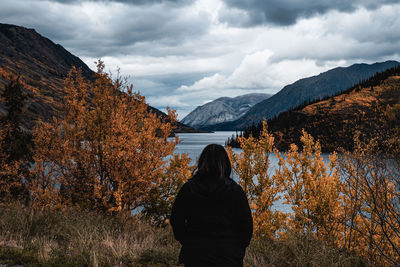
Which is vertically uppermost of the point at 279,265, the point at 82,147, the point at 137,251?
the point at 82,147

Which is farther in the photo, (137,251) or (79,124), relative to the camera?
(79,124)

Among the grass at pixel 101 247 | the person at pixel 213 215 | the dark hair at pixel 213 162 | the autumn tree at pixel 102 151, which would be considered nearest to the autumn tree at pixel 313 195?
the grass at pixel 101 247

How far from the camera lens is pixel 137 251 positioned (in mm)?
6266

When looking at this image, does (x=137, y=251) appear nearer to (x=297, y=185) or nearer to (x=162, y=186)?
(x=162, y=186)

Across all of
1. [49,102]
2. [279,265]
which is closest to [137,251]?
[279,265]

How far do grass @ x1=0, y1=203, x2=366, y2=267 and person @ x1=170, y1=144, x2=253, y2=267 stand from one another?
10.6 feet

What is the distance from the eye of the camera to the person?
276 cm

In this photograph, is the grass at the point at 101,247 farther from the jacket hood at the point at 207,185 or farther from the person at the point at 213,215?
the jacket hood at the point at 207,185

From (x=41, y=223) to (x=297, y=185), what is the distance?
9201 mm

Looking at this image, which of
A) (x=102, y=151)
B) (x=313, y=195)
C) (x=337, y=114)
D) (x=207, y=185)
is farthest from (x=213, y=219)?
(x=337, y=114)

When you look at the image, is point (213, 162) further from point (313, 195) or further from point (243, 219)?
point (313, 195)

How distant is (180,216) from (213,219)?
37 centimetres

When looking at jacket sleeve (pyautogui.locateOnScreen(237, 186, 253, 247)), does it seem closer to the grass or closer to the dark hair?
the dark hair

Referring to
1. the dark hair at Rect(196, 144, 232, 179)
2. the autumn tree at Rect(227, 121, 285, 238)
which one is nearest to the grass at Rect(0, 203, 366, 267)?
the autumn tree at Rect(227, 121, 285, 238)
